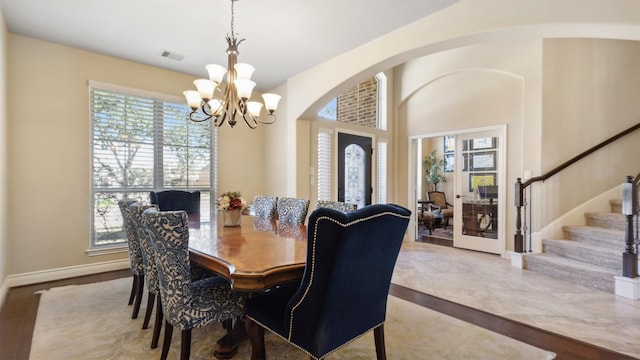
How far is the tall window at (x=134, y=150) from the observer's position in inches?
148

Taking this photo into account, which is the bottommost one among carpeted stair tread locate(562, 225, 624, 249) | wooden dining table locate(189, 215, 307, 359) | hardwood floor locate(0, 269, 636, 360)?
hardwood floor locate(0, 269, 636, 360)

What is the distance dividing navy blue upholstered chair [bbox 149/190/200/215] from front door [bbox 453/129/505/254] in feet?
13.7

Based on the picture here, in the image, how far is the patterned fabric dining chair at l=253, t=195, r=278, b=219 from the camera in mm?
3295

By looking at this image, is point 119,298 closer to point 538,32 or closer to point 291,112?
point 291,112

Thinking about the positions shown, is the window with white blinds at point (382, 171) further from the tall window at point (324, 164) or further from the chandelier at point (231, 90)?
the chandelier at point (231, 90)

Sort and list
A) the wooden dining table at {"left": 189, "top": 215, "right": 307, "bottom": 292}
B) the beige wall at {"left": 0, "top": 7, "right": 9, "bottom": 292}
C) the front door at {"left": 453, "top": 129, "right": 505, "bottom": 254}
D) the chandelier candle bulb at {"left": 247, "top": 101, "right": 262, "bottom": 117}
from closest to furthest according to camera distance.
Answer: the wooden dining table at {"left": 189, "top": 215, "right": 307, "bottom": 292} < the chandelier candle bulb at {"left": 247, "top": 101, "right": 262, "bottom": 117} < the beige wall at {"left": 0, "top": 7, "right": 9, "bottom": 292} < the front door at {"left": 453, "top": 129, "right": 505, "bottom": 254}

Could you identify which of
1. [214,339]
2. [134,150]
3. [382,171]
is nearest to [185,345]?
[214,339]

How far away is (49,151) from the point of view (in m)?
3.46

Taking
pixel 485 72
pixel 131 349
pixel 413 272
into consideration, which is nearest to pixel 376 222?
pixel 131 349

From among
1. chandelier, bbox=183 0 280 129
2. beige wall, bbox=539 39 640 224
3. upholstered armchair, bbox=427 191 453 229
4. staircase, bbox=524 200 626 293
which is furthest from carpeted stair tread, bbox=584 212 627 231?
chandelier, bbox=183 0 280 129

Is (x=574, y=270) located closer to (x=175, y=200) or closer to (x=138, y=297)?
(x=138, y=297)

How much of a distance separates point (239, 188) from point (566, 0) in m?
4.31

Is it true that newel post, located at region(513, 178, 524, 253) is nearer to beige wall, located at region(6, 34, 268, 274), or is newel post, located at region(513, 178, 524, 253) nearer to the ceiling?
the ceiling

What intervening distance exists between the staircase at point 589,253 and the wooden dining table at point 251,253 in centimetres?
319
